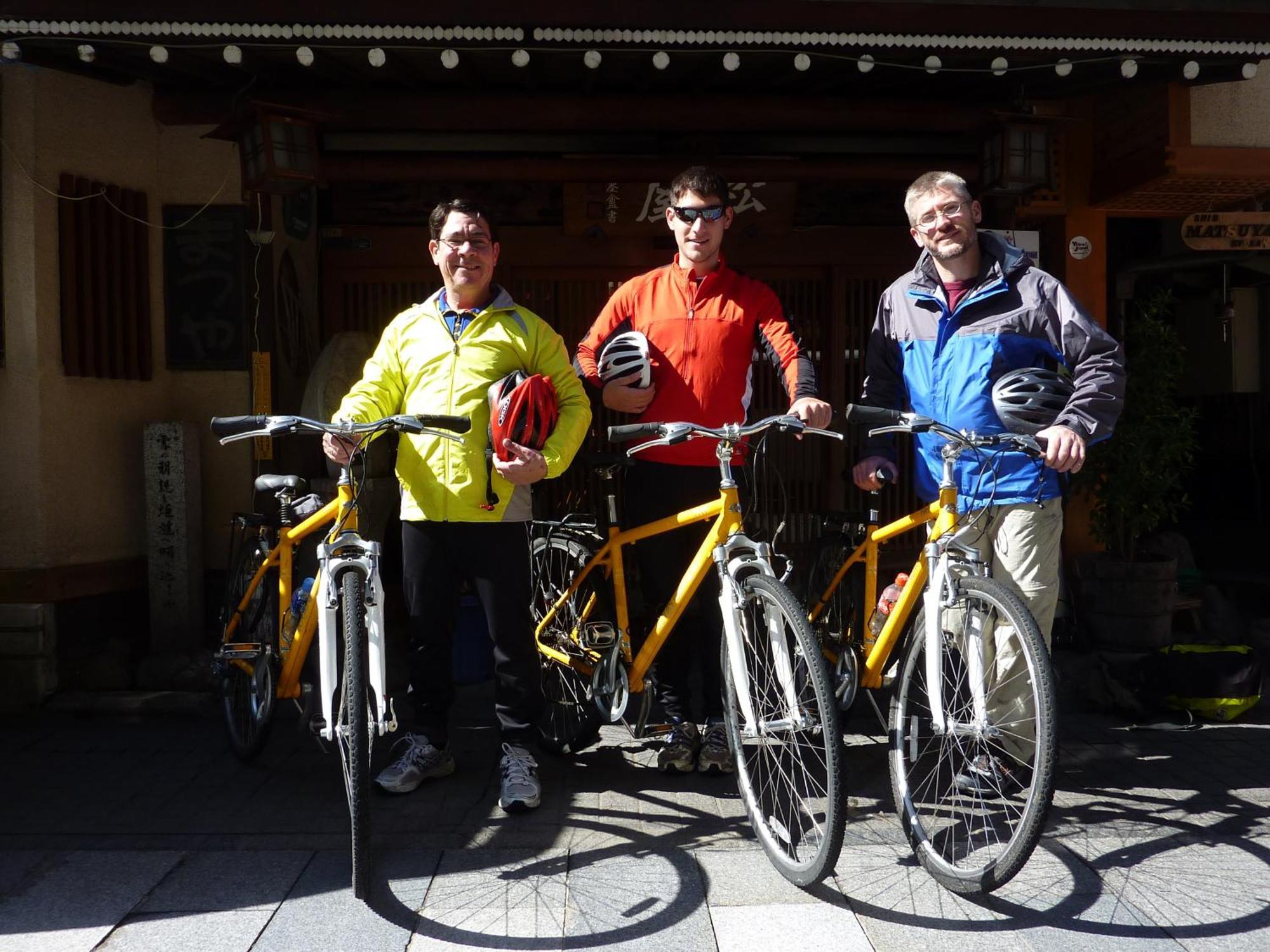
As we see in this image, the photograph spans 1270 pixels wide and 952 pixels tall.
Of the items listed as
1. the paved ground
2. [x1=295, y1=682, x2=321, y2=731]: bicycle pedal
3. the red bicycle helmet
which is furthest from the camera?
[x1=295, y1=682, x2=321, y2=731]: bicycle pedal

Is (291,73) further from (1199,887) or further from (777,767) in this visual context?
(1199,887)

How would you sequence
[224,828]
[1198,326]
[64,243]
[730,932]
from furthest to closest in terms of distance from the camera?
[1198,326]
[64,243]
[224,828]
[730,932]

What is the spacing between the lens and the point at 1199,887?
354cm

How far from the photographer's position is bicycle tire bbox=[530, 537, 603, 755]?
4730 millimetres

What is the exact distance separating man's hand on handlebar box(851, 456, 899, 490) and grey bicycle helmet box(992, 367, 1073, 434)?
56 cm

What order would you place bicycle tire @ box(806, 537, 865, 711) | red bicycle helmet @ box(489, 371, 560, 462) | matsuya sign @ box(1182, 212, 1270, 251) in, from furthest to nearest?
matsuya sign @ box(1182, 212, 1270, 251), bicycle tire @ box(806, 537, 865, 711), red bicycle helmet @ box(489, 371, 560, 462)

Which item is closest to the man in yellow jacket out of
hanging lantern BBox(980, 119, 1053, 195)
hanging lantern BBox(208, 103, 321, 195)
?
hanging lantern BBox(208, 103, 321, 195)

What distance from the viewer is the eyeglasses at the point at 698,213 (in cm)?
448

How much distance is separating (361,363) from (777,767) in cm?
398

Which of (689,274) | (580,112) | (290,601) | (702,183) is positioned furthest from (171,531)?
(702,183)

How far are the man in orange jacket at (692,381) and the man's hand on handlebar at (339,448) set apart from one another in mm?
1170

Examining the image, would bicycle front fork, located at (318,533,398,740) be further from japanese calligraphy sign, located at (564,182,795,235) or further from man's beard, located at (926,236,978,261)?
japanese calligraphy sign, located at (564,182,795,235)

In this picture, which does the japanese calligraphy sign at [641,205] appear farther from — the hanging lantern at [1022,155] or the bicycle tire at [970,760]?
the bicycle tire at [970,760]

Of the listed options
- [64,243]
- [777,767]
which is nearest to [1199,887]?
[777,767]
